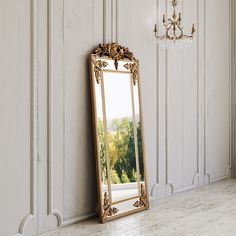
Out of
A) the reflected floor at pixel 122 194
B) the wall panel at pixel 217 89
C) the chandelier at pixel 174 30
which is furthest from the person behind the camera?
the wall panel at pixel 217 89

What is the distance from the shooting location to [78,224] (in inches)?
133

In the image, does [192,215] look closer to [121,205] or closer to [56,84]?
[121,205]

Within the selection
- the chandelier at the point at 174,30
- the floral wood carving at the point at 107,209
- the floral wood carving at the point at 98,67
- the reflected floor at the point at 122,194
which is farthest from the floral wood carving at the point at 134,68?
the floral wood carving at the point at 107,209

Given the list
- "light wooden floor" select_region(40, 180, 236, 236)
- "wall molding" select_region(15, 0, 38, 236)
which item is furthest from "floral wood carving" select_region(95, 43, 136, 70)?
"light wooden floor" select_region(40, 180, 236, 236)

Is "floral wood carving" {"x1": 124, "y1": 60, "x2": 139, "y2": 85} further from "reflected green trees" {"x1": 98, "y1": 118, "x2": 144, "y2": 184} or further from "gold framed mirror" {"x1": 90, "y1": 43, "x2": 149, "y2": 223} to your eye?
"reflected green trees" {"x1": 98, "y1": 118, "x2": 144, "y2": 184}

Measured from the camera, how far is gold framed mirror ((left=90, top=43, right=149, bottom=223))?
137 inches

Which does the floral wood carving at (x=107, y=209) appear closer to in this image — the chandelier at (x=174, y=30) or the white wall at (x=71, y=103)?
the white wall at (x=71, y=103)

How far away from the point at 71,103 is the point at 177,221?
136 centimetres

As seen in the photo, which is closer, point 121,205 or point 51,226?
point 51,226

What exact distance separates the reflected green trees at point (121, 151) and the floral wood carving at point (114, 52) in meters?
0.56

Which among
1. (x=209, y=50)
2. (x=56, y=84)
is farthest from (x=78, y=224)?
(x=209, y=50)

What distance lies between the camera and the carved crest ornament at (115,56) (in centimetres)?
351

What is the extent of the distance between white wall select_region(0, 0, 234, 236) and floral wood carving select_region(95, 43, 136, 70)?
0.27ft

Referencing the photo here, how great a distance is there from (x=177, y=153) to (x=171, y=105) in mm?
555
